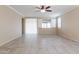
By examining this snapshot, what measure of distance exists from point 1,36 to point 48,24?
28.8 feet

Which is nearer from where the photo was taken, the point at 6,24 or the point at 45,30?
the point at 6,24

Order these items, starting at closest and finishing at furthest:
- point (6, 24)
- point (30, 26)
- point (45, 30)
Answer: point (6, 24) → point (45, 30) → point (30, 26)

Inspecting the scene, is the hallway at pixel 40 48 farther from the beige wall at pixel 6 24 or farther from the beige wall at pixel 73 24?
the beige wall at pixel 73 24

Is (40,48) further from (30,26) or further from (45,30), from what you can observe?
(30,26)

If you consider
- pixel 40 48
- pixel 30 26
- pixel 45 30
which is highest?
pixel 30 26

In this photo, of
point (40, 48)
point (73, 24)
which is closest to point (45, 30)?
point (73, 24)

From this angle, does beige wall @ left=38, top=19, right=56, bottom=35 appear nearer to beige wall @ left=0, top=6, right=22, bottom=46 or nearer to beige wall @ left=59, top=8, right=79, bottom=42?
beige wall @ left=59, top=8, right=79, bottom=42

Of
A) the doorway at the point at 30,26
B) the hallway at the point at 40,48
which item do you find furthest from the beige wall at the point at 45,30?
the hallway at the point at 40,48

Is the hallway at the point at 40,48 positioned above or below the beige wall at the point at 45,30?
below

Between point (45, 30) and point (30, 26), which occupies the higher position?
point (30, 26)

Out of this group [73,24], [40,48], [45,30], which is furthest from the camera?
[45,30]

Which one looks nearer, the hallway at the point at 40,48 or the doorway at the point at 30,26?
the hallway at the point at 40,48

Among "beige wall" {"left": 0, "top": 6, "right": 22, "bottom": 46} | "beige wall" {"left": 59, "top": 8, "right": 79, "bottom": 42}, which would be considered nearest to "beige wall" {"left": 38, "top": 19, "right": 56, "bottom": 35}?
"beige wall" {"left": 59, "top": 8, "right": 79, "bottom": 42}
